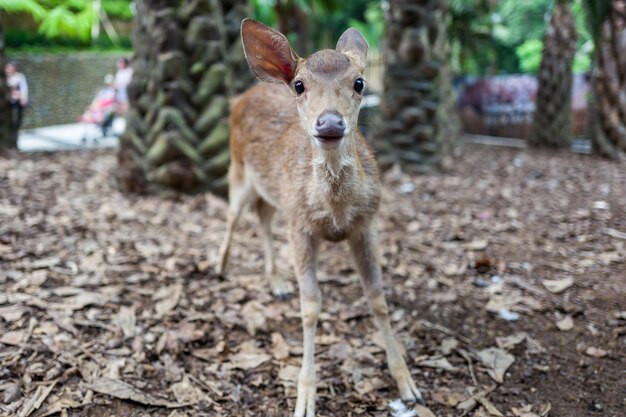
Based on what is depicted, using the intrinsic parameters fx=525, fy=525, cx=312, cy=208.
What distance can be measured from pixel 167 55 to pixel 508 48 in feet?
56.0

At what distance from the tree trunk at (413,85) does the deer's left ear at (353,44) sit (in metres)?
4.73

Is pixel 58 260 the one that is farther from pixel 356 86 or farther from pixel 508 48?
pixel 508 48

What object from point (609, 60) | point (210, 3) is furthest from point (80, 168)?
point (609, 60)

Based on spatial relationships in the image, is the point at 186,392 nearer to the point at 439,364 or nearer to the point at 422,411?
the point at 422,411

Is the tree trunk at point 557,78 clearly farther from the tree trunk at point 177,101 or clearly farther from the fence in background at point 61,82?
the fence in background at point 61,82

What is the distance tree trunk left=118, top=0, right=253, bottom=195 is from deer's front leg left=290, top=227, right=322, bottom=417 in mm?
3117

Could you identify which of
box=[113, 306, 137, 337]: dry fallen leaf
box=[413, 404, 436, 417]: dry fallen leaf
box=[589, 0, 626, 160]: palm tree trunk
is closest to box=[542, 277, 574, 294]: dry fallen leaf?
box=[413, 404, 436, 417]: dry fallen leaf

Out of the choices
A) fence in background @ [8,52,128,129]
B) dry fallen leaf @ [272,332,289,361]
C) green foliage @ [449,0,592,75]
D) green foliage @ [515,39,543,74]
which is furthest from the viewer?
green foliage @ [515,39,543,74]

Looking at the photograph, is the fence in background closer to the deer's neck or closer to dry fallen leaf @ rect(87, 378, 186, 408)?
dry fallen leaf @ rect(87, 378, 186, 408)

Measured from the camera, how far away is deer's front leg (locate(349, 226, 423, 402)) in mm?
2938

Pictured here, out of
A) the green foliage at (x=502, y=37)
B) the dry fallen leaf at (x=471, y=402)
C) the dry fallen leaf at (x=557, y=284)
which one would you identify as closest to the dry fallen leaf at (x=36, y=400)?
the dry fallen leaf at (x=471, y=402)

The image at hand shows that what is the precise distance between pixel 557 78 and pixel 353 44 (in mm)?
7692

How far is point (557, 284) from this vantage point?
3879 millimetres

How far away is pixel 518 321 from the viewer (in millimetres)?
3516
